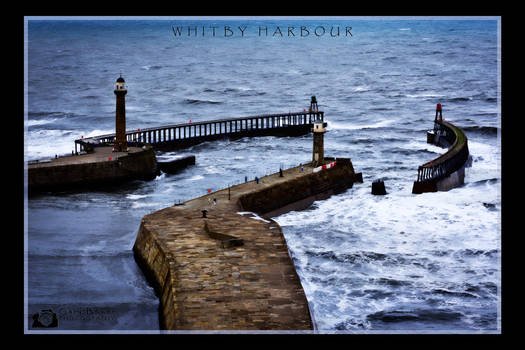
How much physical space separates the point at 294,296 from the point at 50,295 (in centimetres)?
1142

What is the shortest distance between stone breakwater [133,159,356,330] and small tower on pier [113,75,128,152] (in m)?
16.3

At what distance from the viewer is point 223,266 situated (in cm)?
3309

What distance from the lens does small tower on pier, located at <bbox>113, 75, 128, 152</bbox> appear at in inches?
2421

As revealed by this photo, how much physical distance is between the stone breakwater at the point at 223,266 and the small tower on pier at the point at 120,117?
16.3 m

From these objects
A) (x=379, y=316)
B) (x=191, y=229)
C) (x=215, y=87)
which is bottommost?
(x=379, y=316)

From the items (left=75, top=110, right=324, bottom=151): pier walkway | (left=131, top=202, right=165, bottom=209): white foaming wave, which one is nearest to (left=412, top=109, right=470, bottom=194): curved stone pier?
(left=131, top=202, right=165, bottom=209): white foaming wave

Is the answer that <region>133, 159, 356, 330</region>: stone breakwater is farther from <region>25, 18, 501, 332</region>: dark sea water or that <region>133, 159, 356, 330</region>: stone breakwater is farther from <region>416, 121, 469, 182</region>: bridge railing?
<region>416, 121, 469, 182</region>: bridge railing

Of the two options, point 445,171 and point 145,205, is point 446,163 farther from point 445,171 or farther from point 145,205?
point 145,205

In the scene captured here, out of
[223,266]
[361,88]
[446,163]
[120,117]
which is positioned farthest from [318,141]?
[361,88]

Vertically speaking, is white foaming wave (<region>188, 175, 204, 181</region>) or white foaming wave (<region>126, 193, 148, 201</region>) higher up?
white foaming wave (<region>188, 175, 204, 181</region>)

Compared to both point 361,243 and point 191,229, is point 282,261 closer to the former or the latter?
point 191,229

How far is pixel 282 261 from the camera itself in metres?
34.0

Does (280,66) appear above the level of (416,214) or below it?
above

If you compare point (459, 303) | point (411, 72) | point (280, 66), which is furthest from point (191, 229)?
point (280, 66)
